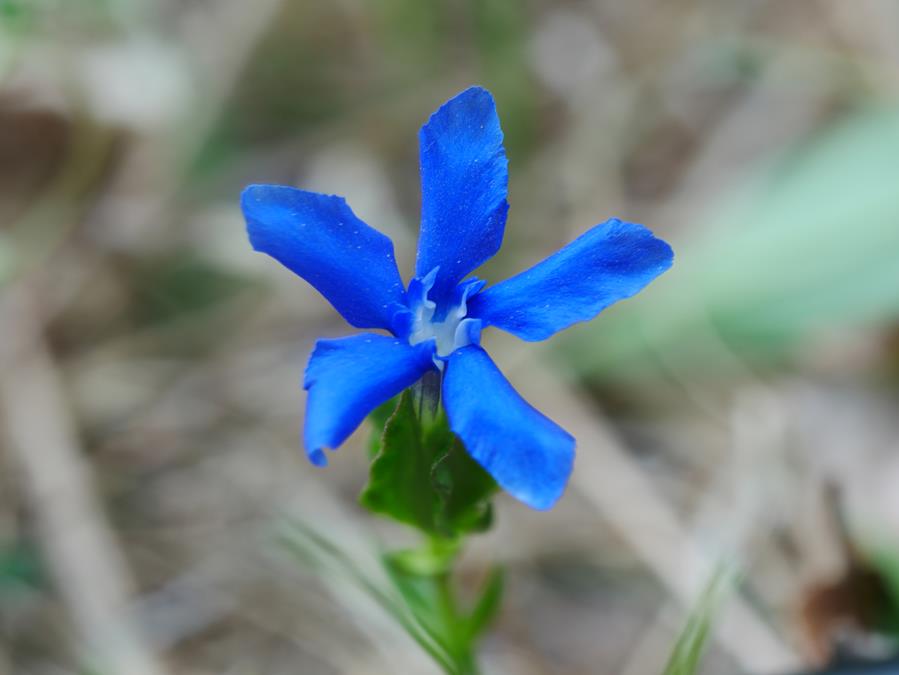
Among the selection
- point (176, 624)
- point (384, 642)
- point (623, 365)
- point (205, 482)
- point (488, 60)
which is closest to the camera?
point (384, 642)

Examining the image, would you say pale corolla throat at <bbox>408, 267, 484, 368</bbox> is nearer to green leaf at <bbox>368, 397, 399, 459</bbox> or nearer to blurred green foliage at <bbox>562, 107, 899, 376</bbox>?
green leaf at <bbox>368, 397, 399, 459</bbox>

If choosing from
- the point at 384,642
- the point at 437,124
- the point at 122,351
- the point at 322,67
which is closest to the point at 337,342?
the point at 437,124

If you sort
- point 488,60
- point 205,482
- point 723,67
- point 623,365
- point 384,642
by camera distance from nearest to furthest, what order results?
point 384,642 < point 205,482 < point 623,365 < point 488,60 < point 723,67

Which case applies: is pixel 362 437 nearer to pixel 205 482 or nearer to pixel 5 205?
pixel 205 482

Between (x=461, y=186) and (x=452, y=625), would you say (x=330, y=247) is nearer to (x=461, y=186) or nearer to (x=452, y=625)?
(x=461, y=186)

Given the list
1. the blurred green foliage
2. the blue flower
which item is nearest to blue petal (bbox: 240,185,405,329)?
the blue flower

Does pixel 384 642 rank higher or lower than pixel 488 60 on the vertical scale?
lower

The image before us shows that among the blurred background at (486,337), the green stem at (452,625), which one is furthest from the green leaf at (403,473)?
the blurred background at (486,337)

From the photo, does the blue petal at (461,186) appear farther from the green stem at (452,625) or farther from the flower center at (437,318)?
the green stem at (452,625)
